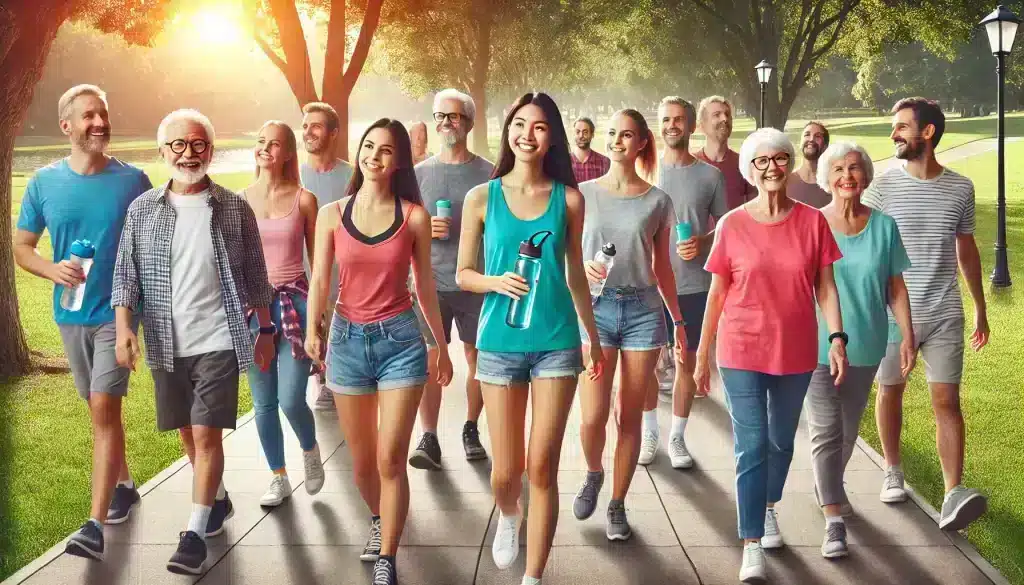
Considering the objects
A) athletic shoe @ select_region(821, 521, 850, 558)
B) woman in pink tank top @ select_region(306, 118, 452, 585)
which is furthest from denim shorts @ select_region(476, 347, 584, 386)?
athletic shoe @ select_region(821, 521, 850, 558)

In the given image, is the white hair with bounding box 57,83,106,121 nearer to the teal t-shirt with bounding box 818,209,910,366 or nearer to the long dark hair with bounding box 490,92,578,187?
the long dark hair with bounding box 490,92,578,187

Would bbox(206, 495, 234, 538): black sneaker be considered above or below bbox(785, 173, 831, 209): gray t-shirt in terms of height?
below

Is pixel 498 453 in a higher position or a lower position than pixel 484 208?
lower

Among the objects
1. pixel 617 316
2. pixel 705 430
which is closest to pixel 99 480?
pixel 617 316

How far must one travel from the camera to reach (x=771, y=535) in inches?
245

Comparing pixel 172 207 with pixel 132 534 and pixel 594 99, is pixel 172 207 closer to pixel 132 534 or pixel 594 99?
pixel 132 534

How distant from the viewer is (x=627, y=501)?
716 cm

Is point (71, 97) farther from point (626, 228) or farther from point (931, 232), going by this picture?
point (931, 232)

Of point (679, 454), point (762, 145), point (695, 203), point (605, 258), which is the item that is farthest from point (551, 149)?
point (679, 454)

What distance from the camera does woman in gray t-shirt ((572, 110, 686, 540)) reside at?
639cm

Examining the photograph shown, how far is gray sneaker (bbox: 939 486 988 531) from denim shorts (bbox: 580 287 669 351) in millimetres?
1646

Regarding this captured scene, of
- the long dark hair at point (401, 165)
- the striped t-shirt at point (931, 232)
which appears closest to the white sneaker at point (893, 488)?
the striped t-shirt at point (931, 232)

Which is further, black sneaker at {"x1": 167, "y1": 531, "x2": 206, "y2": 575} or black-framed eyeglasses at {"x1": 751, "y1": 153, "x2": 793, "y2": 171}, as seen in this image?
black sneaker at {"x1": 167, "y1": 531, "x2": 206, "y2": 575}

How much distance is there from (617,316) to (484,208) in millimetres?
1368
